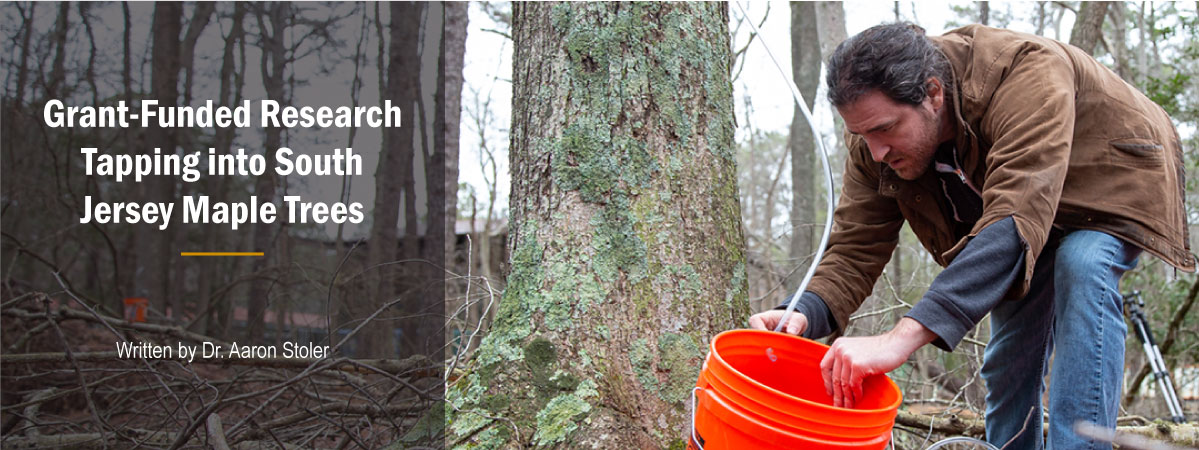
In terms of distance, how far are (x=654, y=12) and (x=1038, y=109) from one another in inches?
41.3

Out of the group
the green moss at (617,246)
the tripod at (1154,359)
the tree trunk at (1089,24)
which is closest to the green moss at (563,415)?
the green moss at (617,246)

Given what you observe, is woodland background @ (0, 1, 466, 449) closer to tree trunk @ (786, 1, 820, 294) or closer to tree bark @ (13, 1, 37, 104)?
tree bark @ (13, 1, 37, 104)

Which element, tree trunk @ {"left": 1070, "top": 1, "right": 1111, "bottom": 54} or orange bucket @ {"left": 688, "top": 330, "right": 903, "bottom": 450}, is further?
tree trunk @ {"left": 1070, "top": 1, "right": 1111, "bottom": 54}

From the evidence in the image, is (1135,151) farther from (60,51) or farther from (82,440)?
(60,51)

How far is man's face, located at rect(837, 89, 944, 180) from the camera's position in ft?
6.33

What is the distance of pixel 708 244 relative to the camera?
224 centimetres

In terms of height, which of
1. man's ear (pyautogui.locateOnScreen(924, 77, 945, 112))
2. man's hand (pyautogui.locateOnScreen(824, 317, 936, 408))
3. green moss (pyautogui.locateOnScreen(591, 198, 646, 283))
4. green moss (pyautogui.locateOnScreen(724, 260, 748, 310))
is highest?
man's ear (pyautogui.locateOnScreen(924, 77, 945, 112))

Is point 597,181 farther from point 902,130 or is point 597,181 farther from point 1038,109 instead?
point 1038,109

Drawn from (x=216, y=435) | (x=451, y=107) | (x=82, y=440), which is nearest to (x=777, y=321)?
(x=216, y=435)

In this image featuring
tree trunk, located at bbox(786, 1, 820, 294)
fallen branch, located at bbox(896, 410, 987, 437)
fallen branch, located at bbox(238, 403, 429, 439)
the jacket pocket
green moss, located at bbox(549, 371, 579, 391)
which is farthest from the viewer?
tree trunk, located at bbox(786, 1, 820, 294)

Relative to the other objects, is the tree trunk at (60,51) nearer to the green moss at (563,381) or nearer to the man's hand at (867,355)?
the green moss at (563,381)

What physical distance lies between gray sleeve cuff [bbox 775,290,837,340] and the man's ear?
59 centimetres

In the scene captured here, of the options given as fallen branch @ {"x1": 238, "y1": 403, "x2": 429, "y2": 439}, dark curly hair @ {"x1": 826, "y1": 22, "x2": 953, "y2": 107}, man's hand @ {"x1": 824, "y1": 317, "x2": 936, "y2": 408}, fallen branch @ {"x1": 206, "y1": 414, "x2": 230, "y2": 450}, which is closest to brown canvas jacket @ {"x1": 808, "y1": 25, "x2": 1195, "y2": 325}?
dark curly hair @ {"x1": 826, "y1": 22, "x2": 953, "y2": 107}

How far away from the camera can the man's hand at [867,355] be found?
1.61 m
